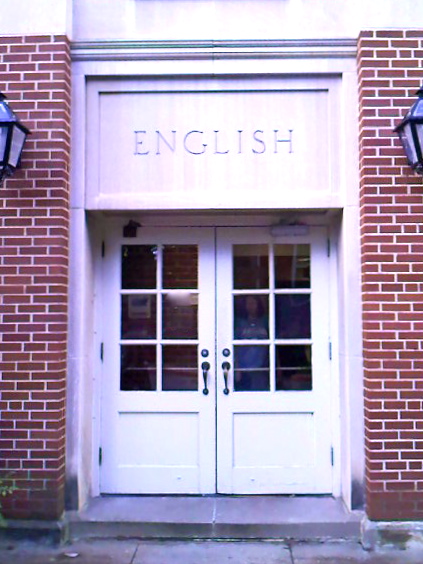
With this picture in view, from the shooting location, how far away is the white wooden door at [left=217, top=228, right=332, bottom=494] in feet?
14.7

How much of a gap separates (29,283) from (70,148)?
109 cm

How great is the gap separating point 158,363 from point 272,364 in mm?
944

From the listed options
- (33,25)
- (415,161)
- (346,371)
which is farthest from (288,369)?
(33,25)

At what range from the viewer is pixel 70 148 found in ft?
14.0

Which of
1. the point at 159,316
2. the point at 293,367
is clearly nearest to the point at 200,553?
the point at 293,367

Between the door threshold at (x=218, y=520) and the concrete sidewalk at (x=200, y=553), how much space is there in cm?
5

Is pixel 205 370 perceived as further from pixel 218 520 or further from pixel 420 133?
pixel 420 133

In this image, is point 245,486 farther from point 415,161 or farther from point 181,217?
point 415,161

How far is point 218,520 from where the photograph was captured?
404 centimetres

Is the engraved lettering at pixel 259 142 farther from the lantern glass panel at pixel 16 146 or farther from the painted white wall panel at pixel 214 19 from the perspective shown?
the lantern glass panel at pixel 16 146

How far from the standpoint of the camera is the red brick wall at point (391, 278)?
3920 millimetres

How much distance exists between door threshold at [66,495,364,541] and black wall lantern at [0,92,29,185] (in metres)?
2.56

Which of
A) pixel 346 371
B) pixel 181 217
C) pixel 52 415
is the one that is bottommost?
pixel 52 415

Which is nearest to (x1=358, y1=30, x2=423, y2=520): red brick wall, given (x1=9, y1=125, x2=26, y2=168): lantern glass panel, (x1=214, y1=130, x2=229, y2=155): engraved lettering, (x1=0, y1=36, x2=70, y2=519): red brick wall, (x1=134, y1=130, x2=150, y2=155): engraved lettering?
(x1=214, y1=130, x2=229, y2=155): engraved lettering
